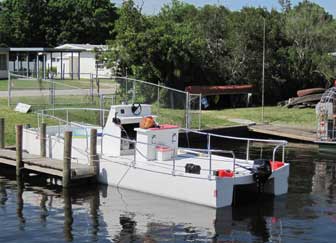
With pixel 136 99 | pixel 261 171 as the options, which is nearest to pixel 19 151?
pixel 261 171

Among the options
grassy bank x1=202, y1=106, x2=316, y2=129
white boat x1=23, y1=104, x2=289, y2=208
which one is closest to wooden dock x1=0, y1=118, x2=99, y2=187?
white boat x1=23, y1=104, x2=289, y2=208

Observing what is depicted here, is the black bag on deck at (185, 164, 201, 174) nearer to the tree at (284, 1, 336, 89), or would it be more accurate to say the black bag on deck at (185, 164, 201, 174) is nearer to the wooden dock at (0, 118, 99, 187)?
the wooden dock at (0, 118, 99, 187)

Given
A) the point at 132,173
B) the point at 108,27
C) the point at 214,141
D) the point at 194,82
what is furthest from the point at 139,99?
the point at 108,27

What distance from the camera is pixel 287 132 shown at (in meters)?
34.4

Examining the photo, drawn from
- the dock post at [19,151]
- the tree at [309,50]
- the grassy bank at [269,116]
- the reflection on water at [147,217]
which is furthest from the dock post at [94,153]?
the tree at [309,50]

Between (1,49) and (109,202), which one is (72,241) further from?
(1,49)

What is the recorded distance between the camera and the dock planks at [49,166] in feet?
68.4

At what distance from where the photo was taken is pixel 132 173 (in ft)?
66.3

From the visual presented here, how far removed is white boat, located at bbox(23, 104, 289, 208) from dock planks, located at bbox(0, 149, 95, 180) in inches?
21.1

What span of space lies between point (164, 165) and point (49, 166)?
3871mm

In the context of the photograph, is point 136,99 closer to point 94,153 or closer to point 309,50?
point 94,153

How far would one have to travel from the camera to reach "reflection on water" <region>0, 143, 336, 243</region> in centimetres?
1568

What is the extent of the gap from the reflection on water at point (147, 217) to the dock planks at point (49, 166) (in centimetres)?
49

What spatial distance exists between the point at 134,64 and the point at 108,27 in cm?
4766
